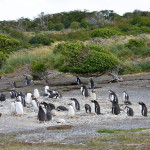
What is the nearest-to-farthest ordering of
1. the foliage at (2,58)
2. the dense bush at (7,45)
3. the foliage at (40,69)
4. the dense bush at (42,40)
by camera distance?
the foliage at (40,69) → the foliage at (2,58) → the dense bush at (7,45) → the dense bush at (42,40)

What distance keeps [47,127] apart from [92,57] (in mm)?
14501

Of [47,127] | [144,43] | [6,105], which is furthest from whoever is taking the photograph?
[144,43]

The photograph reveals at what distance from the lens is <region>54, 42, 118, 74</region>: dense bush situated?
86.5 ft

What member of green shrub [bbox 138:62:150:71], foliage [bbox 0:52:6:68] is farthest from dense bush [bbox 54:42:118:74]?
foliage [bbox 0:52:6:68]

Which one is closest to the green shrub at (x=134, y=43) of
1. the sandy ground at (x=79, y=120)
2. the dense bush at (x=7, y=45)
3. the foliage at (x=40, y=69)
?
the sandy ground at (x=79, y=120)

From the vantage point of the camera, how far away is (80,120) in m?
14.6

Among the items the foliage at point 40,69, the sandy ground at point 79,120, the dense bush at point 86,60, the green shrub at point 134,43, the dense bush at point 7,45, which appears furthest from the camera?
the dense bush at point 7,45

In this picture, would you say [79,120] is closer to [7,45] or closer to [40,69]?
[40,69]

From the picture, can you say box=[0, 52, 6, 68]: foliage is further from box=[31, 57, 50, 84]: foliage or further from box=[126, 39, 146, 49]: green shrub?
box=[126, 39, 146, 49]: green shrub

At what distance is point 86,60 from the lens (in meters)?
26.9

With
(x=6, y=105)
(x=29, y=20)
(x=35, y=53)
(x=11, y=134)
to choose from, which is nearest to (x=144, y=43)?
(x=35, y=53)

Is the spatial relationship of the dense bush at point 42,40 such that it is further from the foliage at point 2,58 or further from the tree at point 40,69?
the tree at point 40,69

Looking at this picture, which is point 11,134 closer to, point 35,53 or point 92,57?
point 92,57

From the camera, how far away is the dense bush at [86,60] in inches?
1038
